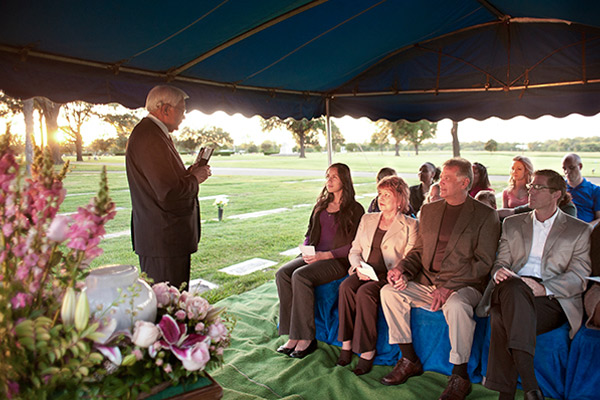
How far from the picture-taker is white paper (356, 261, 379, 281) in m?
3.16

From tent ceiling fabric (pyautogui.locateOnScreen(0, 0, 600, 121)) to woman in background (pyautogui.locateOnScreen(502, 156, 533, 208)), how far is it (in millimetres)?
884

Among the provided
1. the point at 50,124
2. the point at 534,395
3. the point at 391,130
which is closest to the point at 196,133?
the point at 391,130

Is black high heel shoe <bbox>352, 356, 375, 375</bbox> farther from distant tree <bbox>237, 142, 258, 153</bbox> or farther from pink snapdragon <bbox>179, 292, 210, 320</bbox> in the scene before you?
distant tree <bbox>237, 142, 258, 153</bbox>

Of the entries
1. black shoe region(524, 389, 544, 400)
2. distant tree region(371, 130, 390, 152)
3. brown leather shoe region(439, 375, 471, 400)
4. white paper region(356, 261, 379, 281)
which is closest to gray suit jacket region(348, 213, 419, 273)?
white paper region(356, 261, 379, 281)

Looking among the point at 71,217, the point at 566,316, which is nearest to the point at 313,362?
the point at 566,316

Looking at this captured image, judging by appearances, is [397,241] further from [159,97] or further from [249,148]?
[249,148]

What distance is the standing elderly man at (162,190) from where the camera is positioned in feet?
8.93

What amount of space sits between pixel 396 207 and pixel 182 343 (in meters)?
2.57

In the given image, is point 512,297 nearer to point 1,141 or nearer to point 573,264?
point 573,264

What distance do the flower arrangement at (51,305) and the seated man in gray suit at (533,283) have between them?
7.11 ft

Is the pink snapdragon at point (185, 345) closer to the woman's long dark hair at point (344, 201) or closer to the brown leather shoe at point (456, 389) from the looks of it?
the brown leather shoe at point (456, 389)

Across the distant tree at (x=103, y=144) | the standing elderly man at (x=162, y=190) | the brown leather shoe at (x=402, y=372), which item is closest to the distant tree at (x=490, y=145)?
the brown leather shoe at (x=402, y=372)

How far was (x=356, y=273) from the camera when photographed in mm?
3463

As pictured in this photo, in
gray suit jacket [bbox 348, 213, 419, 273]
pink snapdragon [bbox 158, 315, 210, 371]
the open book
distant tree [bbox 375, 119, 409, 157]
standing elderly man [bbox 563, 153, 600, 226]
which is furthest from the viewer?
distant tree [bbox 375, 119, 409, 157]
